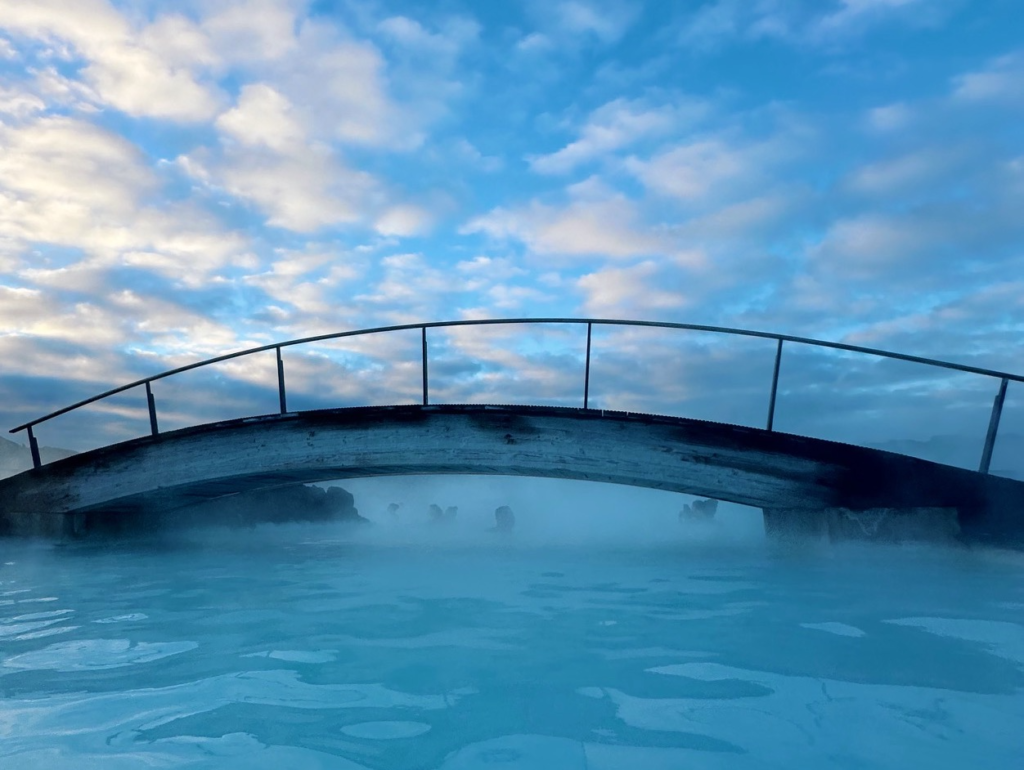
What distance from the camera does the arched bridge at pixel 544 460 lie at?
8.84m

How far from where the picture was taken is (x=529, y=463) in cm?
1013

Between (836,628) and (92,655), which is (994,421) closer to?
(836,628)

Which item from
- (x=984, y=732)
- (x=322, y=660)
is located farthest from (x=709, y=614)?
(x=322, y=660)

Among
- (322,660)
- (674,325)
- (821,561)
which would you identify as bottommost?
(821,561)

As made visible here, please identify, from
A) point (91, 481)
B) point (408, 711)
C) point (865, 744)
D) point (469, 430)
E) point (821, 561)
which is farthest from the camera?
point (91, 481)

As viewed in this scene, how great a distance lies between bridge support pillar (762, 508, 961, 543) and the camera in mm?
8906

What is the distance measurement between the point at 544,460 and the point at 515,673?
684cm

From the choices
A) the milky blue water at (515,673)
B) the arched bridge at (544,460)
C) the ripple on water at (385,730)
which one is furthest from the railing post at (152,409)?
the ripple on water at (385,730)

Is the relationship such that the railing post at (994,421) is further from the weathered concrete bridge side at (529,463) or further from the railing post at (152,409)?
the railing post at (152,409)

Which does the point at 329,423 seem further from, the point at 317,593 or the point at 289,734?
the point at 289,734

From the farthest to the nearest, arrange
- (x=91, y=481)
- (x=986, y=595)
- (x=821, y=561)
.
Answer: (x=91, y=481) → (x=821, y=561) → (x=986, y=595)

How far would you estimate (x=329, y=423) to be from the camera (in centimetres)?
1065

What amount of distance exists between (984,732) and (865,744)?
55cm

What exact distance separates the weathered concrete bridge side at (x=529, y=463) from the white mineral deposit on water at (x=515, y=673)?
2412 millimetres
